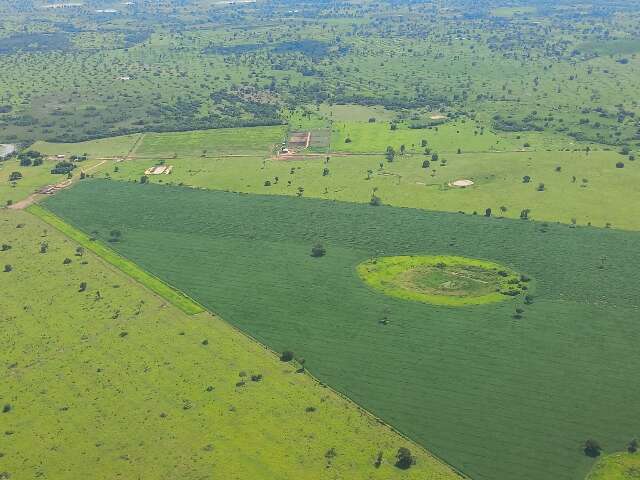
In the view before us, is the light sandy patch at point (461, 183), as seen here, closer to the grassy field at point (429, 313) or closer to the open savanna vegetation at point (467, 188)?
the open savanna vegetation at point (467, 188)

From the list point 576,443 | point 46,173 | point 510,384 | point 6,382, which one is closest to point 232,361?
point 6,382

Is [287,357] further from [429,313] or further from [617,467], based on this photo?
[617,467]

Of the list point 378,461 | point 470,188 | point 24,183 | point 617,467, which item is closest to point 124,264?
point 24,183

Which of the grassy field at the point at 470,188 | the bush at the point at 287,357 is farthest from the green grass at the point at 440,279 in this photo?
the grassy field at the point at 470,188

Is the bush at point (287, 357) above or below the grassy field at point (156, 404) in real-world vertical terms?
above

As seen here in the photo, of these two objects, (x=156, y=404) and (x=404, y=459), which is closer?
(x=404, y=459)

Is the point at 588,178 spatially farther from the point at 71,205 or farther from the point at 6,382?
the point at 6,382
